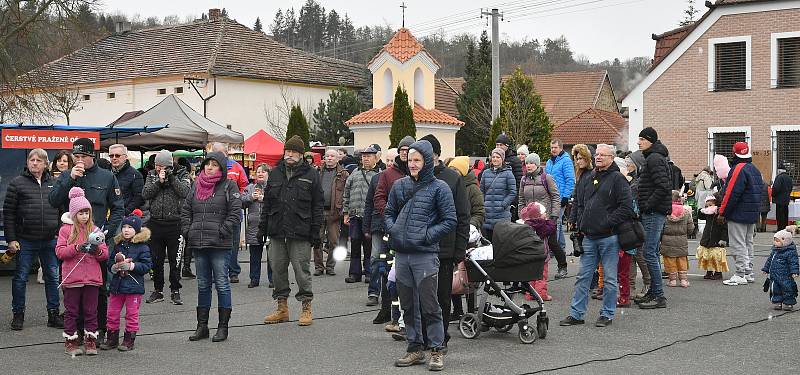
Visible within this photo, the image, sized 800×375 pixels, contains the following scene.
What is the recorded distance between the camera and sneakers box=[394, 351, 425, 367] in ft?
27.0

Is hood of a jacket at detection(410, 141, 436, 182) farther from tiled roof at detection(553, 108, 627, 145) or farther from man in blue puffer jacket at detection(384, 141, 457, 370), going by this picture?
tiled roof at detection(553, 108, 627, 145)

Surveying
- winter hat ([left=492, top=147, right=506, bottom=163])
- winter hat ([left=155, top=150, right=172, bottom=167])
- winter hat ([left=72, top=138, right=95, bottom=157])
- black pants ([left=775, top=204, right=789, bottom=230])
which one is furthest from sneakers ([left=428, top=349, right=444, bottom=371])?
black pants ([left=775, top=204, right=789, bottom=230])

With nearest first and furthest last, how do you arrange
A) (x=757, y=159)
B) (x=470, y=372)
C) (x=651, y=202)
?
(x=470, y=372) < (x=651, y=202) < (x=757, y=159)

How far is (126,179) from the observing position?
1206 centimetres

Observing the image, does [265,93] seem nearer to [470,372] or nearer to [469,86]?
[469,86]

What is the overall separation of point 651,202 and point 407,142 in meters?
3.55

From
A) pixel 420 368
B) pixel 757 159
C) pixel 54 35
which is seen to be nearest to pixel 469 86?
pixel 757 159

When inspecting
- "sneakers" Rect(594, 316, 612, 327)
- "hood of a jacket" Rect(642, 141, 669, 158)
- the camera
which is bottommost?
"sneakers" Rect(594, 316, 612, 327)

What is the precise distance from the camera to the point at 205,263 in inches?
380

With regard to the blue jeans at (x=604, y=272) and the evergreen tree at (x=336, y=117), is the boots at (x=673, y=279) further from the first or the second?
the evergreen tree at (x=336, y=117)

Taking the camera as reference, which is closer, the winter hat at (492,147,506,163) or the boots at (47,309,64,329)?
the boots at (47,309,64,329)

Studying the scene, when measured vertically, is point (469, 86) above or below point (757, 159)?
above

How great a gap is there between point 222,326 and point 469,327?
251cm

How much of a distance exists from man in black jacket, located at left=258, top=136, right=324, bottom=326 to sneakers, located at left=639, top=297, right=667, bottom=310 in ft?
13.6
